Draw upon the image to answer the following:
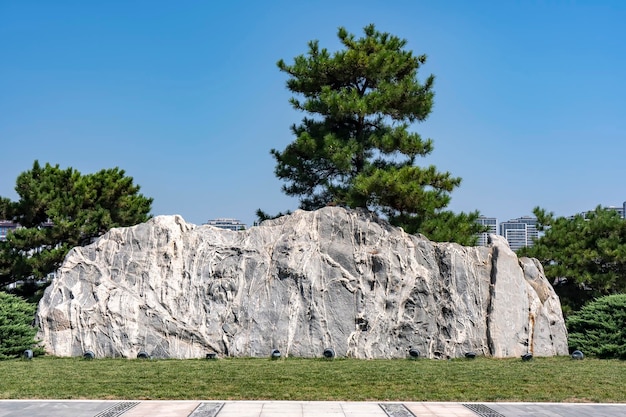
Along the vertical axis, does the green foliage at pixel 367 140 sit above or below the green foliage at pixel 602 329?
above

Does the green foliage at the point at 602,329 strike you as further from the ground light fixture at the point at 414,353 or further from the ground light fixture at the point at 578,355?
the ground light fixture at the point at 414,353

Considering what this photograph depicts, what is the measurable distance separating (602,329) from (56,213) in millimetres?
12819

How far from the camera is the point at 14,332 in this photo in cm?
1154

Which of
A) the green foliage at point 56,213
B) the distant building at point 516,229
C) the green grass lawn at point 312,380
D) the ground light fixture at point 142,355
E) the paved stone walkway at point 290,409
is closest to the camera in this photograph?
the paved stone walkway at point 290,409

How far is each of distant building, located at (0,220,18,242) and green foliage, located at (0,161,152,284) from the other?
25cm

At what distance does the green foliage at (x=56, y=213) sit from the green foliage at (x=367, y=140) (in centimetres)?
455

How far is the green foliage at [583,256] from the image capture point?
1720 centimetres

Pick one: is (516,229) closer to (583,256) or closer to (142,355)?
(583,256)

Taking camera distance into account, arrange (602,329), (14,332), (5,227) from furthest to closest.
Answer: (5,227)
(602,329)
(14,332)

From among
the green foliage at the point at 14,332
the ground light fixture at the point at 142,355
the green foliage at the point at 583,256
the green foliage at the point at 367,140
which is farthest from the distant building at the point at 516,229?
the green foliage at the point at 14,332

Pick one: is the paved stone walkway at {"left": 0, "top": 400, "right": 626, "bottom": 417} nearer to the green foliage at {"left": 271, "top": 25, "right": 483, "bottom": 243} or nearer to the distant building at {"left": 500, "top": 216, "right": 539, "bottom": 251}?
the green foliage at {"left": 271, "top": 25, "right": 483, "bottom": 243}

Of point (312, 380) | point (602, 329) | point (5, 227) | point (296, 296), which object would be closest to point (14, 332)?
point (296, 296)

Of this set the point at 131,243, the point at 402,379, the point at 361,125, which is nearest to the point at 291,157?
the point at 361,125

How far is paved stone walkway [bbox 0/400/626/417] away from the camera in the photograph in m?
7.22
